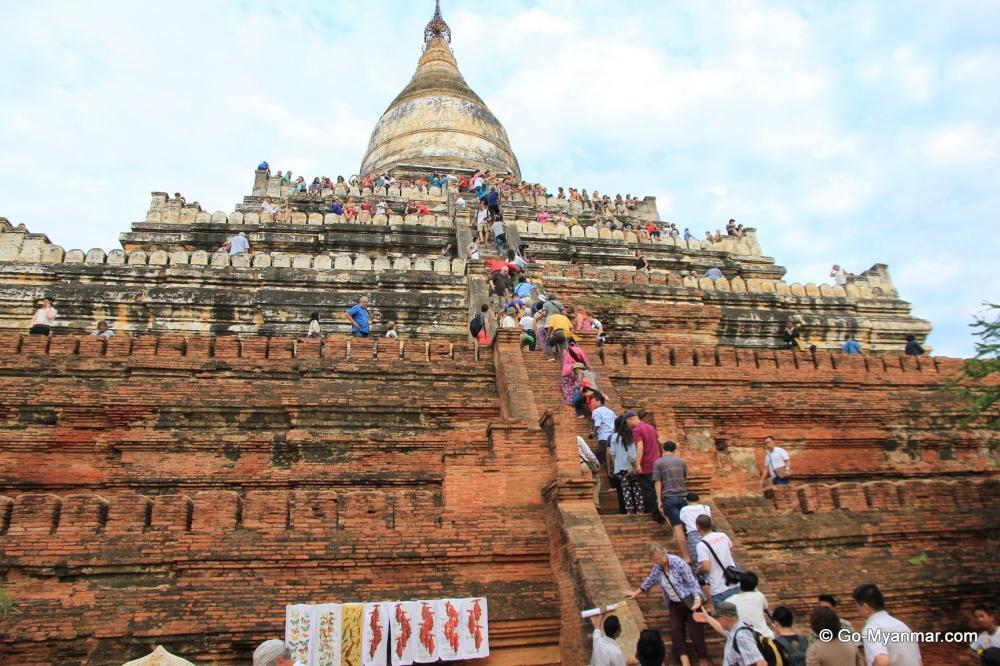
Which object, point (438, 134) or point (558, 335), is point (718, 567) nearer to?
point (558, 335)

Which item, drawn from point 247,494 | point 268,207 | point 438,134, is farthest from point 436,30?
point 247,494

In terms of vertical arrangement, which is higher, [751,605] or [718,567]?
[718,567]

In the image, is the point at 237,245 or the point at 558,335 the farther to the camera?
the point at 237,245

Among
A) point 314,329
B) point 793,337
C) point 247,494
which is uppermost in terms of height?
point 793,337

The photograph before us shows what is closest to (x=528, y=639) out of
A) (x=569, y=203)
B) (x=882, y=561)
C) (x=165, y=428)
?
(x=882, y=561)

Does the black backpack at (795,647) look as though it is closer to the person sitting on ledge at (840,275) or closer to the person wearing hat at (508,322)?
the person wearing hat at (508,322)

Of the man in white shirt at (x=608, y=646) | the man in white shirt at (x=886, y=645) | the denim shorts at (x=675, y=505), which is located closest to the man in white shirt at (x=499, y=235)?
the denim shorts at (x=675, y=505)

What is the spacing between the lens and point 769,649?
17.3 ft

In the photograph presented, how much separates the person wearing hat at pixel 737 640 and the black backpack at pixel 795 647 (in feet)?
0.95

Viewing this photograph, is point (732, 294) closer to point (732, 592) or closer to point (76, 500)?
point (732, 592)

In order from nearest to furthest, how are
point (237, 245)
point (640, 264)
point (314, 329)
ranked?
1. point (314, 329)
2. point (237, 245)
3. point (640, 264)

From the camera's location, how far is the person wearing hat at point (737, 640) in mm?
5176

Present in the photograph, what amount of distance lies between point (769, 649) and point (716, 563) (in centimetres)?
124

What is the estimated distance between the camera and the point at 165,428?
11.0 metres
